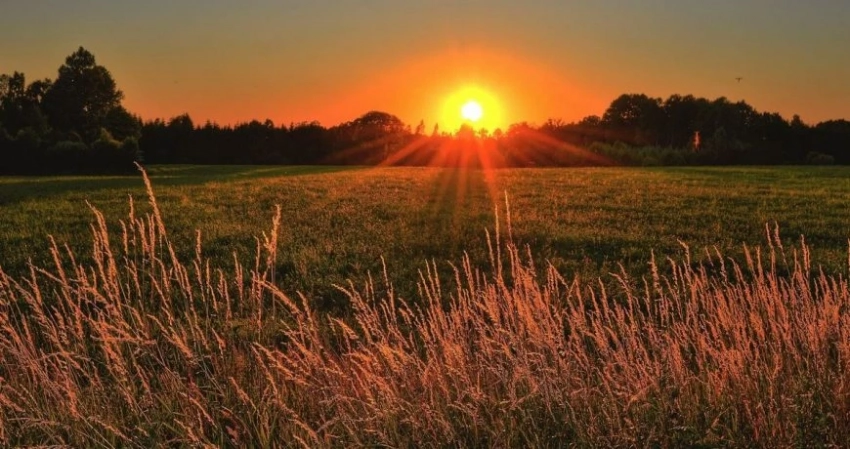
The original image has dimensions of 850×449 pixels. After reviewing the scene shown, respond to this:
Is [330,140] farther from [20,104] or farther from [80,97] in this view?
[20,104]

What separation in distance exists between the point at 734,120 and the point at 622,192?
7296cm

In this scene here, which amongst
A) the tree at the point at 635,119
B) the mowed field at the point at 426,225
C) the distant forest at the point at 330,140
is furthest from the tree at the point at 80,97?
the tree at the point at 635,119

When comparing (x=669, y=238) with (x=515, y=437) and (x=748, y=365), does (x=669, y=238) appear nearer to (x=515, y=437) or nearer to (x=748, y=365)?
(x=748, y=365)

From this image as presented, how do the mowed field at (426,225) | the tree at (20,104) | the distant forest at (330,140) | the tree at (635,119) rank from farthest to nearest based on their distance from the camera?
1. the tree at (635,119)
2. the tree at (20,104)
3. the distant forest at (330,140)
4. the mowed field at (426,225)

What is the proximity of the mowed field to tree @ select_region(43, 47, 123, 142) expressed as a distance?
182ft

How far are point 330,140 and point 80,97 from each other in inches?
1074

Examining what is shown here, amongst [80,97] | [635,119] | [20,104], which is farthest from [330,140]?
[635,119]

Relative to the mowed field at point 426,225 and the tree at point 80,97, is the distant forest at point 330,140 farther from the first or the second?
the mowed field at point 426,225

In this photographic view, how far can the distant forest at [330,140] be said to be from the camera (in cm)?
5412

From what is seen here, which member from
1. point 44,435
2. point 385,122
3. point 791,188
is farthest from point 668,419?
point 385,122

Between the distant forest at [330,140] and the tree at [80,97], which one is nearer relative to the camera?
the distant forest at [330,140]

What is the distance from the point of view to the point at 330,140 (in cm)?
7938

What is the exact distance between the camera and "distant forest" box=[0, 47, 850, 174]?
54.1 m

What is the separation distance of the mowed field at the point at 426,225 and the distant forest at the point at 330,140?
34.5 meters
